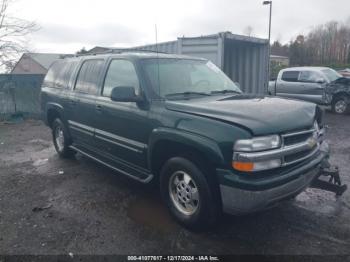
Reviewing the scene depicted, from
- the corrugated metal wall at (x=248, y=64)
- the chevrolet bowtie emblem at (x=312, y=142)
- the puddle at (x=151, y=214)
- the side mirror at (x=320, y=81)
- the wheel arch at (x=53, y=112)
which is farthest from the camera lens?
the side mirror at (x=320, y=81)

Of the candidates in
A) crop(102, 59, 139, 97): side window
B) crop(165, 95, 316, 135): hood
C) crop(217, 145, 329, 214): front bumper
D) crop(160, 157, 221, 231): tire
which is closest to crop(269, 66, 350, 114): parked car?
crop(165, 95, 316, 135): hood

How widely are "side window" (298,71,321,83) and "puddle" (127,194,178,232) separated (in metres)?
10.8

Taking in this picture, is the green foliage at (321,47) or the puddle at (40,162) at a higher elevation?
the green foliage at (321,47)

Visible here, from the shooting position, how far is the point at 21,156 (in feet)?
23.2

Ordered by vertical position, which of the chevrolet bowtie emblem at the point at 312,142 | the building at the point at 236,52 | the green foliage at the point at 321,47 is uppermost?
the green foliage at the point at 321,47

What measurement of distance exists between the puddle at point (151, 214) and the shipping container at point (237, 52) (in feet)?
17.6

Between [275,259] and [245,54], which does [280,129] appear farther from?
[245,54]

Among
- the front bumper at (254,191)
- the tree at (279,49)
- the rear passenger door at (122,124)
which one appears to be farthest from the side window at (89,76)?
the tree at (279,49)

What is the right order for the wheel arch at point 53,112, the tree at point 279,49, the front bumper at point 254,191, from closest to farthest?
the front bumper at point 254,191 < the wheel arch at point 53,112 < the tree at point 279,49

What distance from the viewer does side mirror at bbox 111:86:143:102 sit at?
3.69 meters

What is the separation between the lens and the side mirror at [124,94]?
3693 millimetres

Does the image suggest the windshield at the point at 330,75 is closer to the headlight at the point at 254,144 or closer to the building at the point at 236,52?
the building at the point at 236,52

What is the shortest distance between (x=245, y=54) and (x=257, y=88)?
1225 mm

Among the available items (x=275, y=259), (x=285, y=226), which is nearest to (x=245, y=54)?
(x=285, y=226)
